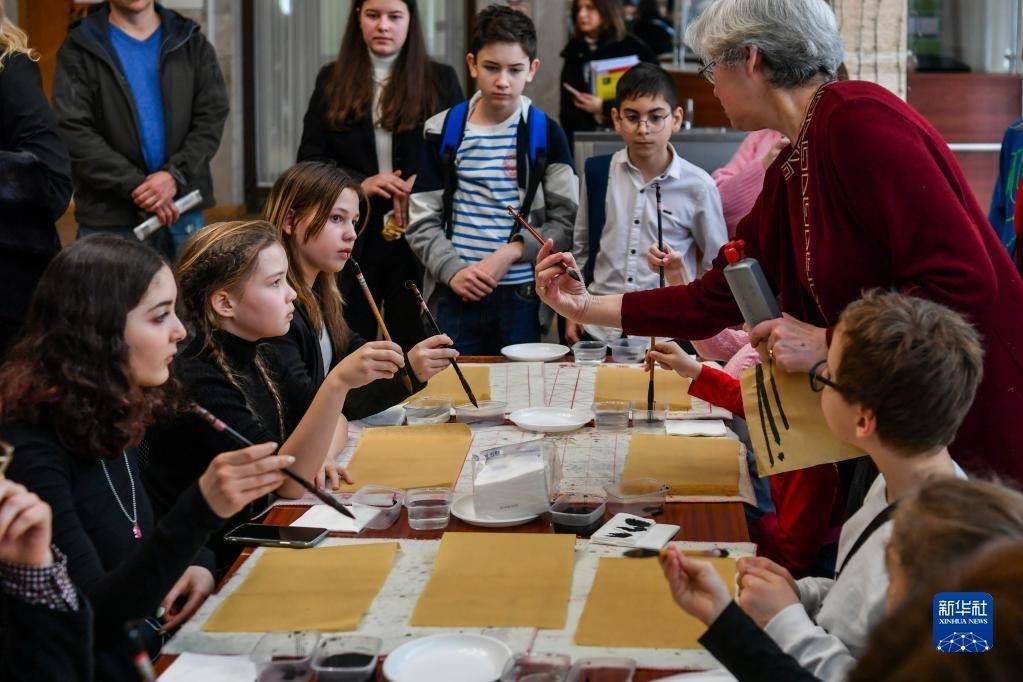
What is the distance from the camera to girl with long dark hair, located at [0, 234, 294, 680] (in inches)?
70.2

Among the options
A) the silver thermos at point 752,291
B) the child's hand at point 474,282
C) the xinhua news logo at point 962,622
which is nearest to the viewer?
the xinhua news logo at point 962,622

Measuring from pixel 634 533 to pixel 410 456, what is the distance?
2.14ft

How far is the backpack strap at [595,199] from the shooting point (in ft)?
13.8

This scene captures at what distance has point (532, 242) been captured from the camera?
13.4ft

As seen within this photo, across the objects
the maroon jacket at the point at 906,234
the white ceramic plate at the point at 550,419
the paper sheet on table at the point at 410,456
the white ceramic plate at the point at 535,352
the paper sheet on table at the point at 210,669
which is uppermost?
the maroon jacket at the point at 906,234

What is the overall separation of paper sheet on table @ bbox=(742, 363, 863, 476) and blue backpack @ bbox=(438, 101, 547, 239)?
1.88 meters

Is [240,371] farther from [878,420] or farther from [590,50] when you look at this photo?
[590,50]

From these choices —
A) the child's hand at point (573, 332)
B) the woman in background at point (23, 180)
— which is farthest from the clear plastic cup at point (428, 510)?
the child's hand at point (573, 332)

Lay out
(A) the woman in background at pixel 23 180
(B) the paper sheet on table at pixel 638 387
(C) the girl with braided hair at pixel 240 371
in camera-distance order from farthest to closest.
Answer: (A) the woman in background at pixel 23 180 → (B) the paper sheet on table at pixel 638 387 → (C) the girl with braided hair at pixel 240 371

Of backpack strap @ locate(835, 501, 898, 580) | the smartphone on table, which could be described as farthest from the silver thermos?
the smartphone on table

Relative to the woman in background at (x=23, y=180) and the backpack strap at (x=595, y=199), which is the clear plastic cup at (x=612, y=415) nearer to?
the backpack strap at (x=595, y=199)

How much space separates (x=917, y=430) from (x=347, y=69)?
2.96 m

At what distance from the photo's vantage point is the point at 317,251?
3113 millimetres

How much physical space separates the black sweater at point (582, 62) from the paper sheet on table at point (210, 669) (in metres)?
4.36
